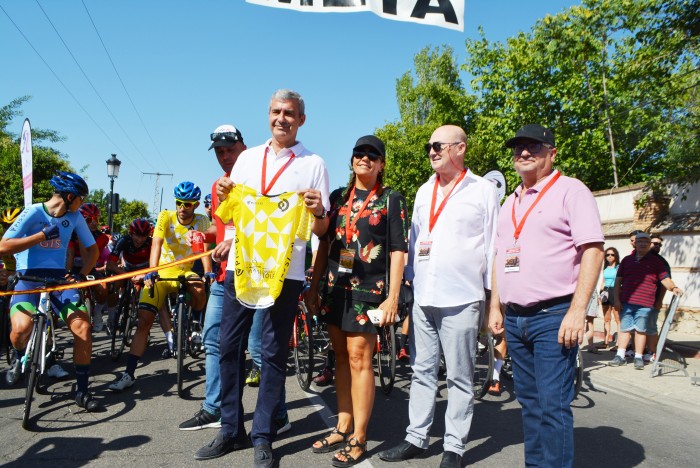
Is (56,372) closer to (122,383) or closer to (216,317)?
(122,383)

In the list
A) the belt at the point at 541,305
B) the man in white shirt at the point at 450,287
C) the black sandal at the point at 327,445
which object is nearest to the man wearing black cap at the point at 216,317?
the black sandal at the point at 327,445

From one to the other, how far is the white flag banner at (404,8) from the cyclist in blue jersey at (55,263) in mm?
2509

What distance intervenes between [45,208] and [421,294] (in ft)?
11.4

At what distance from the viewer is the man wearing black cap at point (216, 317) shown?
4.17 m

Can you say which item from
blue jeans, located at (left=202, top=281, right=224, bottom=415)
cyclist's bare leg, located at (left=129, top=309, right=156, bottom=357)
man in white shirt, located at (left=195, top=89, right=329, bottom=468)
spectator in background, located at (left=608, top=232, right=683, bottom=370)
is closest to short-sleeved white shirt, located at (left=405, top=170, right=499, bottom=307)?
man in white shirt, located at (left=195, top=89, right=329, bottom=468)

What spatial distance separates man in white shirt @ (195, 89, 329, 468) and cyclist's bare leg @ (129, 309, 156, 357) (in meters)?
2.42

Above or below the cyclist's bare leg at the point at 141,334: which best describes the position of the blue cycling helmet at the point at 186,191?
above

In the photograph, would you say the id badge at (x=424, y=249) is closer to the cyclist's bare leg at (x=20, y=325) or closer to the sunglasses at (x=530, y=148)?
the sunglasses at (x=530, y=148)

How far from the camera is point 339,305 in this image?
382 centimetres

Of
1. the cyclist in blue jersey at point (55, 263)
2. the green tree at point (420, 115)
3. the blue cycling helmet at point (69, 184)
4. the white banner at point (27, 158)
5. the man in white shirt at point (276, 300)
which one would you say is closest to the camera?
the man in white shirt at point (276, 300)

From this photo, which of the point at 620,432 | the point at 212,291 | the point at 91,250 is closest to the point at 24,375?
the point at 91,250

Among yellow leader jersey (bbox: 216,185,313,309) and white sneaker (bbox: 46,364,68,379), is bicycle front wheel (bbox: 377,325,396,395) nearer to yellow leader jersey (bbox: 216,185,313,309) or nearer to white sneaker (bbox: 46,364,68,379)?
yellow leader jersey (bbox: 216,185,313,309)

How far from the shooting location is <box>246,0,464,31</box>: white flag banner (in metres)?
4.25

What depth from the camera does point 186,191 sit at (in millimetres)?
6461
